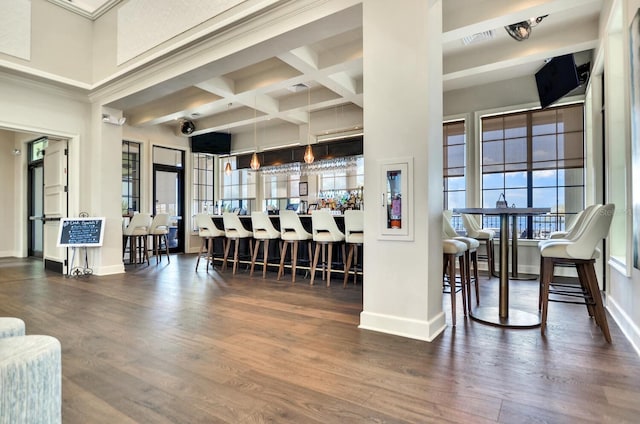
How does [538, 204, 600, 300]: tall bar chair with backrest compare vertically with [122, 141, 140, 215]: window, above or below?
below

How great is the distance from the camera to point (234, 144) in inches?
376

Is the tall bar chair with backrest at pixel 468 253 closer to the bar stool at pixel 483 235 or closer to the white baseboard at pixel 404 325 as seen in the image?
the white baseboard at pixel 404 325

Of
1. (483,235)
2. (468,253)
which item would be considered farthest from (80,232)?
(483,235)

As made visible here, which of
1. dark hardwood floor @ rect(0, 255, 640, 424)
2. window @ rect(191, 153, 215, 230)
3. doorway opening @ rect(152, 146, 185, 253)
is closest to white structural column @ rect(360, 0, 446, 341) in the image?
dark hardwood floor @ rect(0, 255, 640, 424)

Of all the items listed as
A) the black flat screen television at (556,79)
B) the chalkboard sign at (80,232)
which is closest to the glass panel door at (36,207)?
the chalkboard sign at (80,232)

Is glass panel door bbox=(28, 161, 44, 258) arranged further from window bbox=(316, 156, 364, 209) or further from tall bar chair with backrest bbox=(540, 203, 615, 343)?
tall bar chair with backrest bbox=(540, 203, 615, 343)

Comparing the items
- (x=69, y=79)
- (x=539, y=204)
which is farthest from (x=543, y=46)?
(x=69, y=79)

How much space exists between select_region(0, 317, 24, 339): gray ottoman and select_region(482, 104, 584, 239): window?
6428 mm

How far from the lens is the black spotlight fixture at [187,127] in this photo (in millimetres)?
8438

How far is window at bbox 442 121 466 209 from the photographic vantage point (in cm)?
646

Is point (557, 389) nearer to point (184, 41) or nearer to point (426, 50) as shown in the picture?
point (426, 50)

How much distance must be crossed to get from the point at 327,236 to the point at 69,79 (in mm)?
4763

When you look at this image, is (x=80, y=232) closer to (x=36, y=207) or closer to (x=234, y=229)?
(x=234, y=229)

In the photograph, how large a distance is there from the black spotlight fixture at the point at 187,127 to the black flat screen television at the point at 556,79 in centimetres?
720
